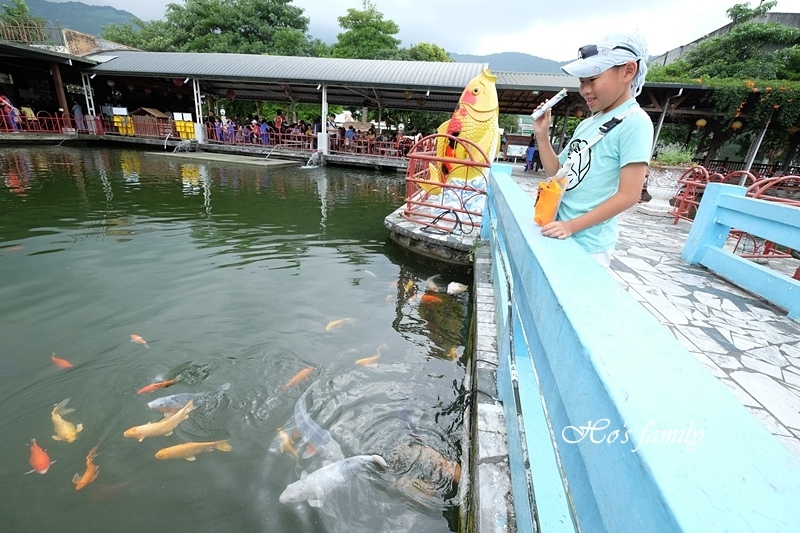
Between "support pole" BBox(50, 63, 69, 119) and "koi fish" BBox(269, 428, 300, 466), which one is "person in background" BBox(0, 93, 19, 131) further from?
"koi fish" BBox(269, 428, 300, 466)

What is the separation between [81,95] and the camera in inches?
960

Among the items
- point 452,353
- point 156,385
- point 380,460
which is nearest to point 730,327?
point 452,353

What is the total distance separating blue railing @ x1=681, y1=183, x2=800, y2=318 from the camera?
382 cm

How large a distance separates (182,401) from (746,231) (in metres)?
6.10

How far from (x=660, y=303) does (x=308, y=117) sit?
35.0 meters

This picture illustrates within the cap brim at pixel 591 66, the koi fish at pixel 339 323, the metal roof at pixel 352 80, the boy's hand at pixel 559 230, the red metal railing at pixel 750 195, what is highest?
the metal roof at pixel 352 80

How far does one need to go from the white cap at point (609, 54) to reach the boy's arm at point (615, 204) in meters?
0.49

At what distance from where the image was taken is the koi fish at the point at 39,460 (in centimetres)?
264

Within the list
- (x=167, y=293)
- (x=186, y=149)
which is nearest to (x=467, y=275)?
(x=167, y=293)

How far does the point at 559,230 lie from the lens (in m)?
2.02

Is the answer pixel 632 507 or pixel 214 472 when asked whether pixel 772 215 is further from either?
pixel 214 472

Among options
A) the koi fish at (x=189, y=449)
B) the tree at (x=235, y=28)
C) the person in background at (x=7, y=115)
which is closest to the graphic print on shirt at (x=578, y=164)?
the koi fish at (x=189, y=449)

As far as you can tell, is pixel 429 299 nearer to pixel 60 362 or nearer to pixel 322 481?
pixel 322 481

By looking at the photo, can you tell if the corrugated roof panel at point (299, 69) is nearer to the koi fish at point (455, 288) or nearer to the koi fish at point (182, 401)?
the koi fish at point (455, 288)
